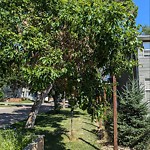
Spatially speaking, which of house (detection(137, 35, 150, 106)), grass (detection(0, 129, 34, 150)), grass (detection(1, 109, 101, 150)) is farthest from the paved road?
house (detection(137, 35, 150, 106))

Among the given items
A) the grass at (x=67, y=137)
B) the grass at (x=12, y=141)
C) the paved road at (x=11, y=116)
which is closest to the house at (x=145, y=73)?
the grass at (x=67, y=137)

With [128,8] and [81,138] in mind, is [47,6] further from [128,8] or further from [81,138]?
[81,138]

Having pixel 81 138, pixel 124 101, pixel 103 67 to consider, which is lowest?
pixel 81 138

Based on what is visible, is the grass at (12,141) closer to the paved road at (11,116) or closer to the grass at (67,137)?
the grass at (67,137)

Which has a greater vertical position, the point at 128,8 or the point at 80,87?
the point at 128,8

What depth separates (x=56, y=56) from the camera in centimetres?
567

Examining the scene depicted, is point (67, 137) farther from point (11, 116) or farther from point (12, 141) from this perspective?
point (11, 116)

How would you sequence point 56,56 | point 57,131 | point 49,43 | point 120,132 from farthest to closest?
1. point 57,131
2. point 120,132
3. point 49,43
4. point 56,56

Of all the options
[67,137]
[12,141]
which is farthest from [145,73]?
[12,141]

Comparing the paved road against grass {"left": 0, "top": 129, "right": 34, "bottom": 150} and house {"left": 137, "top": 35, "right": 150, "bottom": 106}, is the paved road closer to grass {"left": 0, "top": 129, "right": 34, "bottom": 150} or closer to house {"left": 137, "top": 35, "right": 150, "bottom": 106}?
grass {"left": 0, "top": 129, "right": 34, "bottom": 150}

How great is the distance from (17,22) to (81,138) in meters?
7.45

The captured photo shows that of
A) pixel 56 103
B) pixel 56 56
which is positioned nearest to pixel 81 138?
pixel 56 56

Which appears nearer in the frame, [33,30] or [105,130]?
[33,30]

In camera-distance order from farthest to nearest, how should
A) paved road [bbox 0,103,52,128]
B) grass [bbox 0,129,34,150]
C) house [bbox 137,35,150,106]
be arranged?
1. paved road [bbox 0,103,52,128]
2. house [bbox 137,35,150,106]
3. grass [bbox 0,129,34,150]
